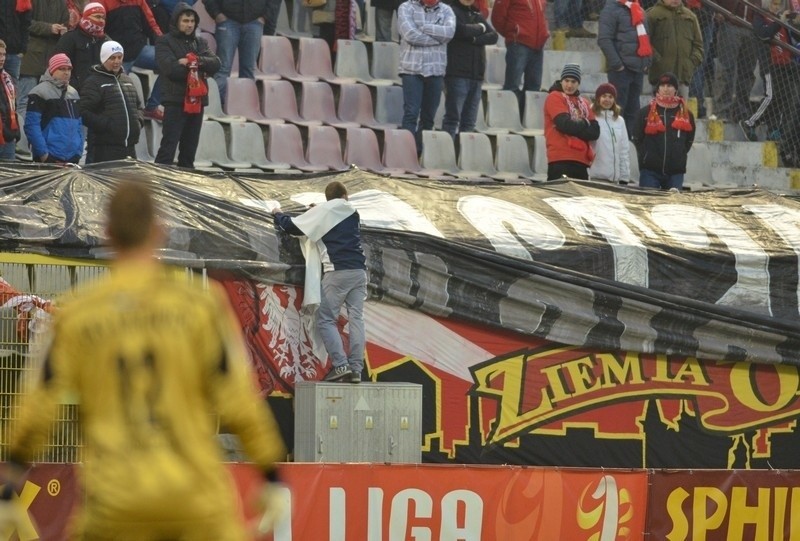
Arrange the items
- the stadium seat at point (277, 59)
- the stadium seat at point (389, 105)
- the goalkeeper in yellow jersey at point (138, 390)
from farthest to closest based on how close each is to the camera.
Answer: the stadium seat at point (389, 105) → the stadium seat at point (277, 59) → the goalkeeper in yellow jersey at point (138, 390)

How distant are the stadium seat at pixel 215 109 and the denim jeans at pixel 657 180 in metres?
4.38

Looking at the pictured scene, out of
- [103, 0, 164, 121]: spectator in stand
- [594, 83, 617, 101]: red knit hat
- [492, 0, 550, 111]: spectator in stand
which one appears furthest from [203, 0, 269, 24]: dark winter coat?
[594, 83, 617, 101]: red knit hat

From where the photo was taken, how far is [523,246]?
15055mm

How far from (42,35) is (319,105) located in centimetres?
396

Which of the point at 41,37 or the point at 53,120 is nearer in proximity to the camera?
the point at 53,120

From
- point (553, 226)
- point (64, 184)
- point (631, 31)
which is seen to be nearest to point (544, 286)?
point (553, 226)

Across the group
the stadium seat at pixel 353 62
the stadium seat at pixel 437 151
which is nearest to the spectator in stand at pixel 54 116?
the stadium seat at pixel 437 151

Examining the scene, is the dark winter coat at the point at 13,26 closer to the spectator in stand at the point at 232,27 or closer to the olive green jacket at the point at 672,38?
the spectator in stand at the point at 232,27

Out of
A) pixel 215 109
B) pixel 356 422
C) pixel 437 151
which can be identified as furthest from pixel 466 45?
pixel 356 422

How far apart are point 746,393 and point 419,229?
3598 mm

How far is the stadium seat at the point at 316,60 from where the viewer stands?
65.7 feet

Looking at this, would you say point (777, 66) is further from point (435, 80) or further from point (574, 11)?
point (435, 80)

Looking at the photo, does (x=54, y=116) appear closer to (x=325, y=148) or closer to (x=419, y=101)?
(x=325, y=148)

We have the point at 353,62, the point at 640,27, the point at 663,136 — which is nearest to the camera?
the point at 663,136
